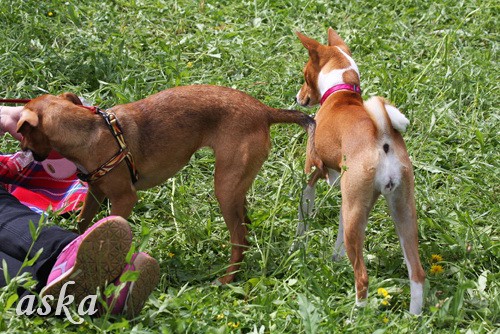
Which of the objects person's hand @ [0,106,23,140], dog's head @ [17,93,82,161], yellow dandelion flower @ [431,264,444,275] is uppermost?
dog's head @ [17,93,82,161]

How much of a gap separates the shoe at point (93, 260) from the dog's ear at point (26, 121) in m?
0.88

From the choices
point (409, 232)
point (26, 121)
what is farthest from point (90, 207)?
point (409, 232)

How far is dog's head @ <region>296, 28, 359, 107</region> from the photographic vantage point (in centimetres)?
549

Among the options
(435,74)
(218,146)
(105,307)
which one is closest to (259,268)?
(218,146)

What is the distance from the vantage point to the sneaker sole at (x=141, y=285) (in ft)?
13.1

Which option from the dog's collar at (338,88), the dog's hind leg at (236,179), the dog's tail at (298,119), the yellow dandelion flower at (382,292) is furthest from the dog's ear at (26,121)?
the yellow dandelion flower at (382,292)

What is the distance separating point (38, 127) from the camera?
4.64 metres

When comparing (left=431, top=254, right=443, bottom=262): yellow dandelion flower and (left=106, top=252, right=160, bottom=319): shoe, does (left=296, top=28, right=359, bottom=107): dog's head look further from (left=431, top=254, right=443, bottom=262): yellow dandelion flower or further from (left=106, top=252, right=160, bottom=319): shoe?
(left=106, top=252, right=160, bottom=319): shoe

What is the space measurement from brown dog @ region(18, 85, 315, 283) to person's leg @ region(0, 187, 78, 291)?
0.41m

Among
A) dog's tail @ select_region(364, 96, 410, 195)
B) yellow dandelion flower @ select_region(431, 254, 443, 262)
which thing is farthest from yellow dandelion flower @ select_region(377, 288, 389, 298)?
yellow dandelion flower @ select_region(431, 254, 443, 262)

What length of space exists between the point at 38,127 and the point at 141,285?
1178 mm

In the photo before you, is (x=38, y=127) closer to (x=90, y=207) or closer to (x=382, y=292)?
(x=90, y=207)

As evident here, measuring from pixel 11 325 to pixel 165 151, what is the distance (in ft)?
4.77

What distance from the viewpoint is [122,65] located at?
681 centimetres
